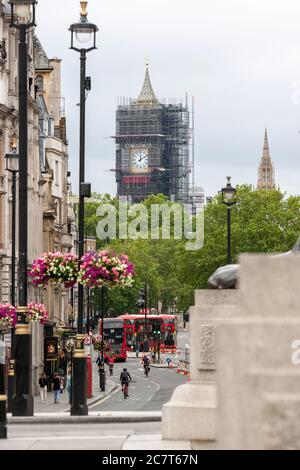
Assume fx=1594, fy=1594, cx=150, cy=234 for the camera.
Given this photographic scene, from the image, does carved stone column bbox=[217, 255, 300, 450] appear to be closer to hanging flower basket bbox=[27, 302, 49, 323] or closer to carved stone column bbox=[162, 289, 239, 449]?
carved stone column bbox=[162, 289, 239, 449]

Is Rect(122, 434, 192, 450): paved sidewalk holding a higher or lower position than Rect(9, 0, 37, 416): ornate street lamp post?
lower

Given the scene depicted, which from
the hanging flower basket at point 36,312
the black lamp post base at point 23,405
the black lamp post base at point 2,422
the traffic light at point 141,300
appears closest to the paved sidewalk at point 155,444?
the black lamp post base at point 2,422

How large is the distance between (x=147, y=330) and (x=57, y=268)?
4103 inches

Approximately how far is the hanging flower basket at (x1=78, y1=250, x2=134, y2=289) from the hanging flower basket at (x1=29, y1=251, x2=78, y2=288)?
29cm

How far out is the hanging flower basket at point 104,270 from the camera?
33.1 metres

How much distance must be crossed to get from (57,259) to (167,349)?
115 metres

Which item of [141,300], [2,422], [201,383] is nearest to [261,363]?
[201,383]

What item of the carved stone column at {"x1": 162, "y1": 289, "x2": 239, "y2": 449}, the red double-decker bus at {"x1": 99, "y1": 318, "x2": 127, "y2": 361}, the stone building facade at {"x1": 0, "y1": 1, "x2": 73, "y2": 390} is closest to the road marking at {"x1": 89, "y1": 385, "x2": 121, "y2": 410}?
the stone building facade at {"x1": 0, "y1": 1, "x2": 73, "y2": 390}

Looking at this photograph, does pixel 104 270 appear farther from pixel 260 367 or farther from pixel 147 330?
pixel 147 330

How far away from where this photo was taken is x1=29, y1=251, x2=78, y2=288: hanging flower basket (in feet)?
111

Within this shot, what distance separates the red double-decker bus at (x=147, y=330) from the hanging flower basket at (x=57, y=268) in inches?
3803

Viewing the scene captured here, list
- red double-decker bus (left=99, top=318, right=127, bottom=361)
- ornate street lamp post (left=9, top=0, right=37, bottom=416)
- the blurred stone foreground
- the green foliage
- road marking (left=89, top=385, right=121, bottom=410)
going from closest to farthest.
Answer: the blurred stone foreground < ornate street lamp post (left=9, top=0, right=37, bottom=416) < road marking (left=89, top=385, right=121, bottom=410) < red double-decker bus (left=99, top=318, right=127, bottom=361) < the green foliage

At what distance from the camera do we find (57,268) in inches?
1336
